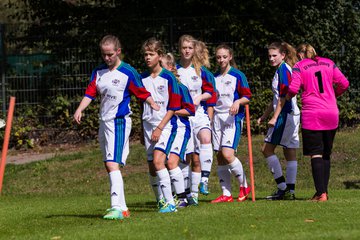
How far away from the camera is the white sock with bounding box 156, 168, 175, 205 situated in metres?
10.8

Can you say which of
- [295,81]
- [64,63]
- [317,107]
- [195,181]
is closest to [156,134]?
[295,81]

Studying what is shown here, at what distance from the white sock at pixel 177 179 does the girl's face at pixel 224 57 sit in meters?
2.02

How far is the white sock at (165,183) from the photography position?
1076cm

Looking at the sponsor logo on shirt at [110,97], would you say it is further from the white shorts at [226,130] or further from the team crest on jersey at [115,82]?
the white shorts at [226,130]

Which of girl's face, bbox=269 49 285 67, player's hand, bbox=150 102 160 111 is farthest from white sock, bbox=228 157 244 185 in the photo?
→ player's hand, bbox=150 102 160 111

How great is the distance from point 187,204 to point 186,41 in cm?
208

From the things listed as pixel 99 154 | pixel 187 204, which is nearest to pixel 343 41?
pixel 99 154

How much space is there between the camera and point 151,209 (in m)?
11.8

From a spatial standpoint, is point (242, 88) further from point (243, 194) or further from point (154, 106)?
point (154, 106)

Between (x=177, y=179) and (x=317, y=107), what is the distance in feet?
6.25

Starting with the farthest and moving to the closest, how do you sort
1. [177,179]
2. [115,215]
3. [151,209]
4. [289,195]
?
1. [289,195]
2. [151,209]
3. [177,179]
4. [115,215]

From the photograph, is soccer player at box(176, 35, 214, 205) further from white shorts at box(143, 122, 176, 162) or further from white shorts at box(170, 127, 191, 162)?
white shorts at box(143, 122, 176, 162)

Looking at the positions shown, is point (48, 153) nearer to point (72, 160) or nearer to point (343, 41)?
point (72, 160)

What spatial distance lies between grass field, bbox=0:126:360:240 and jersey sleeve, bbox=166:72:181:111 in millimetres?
1203
